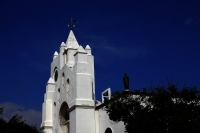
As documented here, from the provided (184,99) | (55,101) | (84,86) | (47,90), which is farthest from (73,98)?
(184,99)

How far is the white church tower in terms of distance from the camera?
25828mm

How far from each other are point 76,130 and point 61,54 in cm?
1107

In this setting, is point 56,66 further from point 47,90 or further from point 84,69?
point 84,69

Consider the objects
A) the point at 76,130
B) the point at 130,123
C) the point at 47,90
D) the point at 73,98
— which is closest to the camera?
the point at 130,123

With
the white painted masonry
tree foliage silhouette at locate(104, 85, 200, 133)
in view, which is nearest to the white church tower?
the white painted masonry

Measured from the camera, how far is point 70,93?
2823 cm

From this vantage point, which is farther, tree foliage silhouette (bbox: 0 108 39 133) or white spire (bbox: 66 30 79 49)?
white spire (bbox: 66 30 79 49)

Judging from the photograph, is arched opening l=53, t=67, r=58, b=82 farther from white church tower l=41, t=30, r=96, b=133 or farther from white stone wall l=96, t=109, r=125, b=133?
white stone wall l=96, t=109, r=125, b=133

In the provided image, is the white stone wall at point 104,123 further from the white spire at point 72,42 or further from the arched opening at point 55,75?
the arched opening at point 55,75

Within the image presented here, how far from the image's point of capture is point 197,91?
59.0 ft

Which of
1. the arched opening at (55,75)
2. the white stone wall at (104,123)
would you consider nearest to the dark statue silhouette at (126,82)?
the white stone wall at (104,123)

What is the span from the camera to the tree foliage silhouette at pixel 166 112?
16.2 m

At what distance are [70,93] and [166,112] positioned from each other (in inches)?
505

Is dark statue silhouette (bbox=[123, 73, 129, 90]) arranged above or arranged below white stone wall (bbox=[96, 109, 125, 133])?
above
